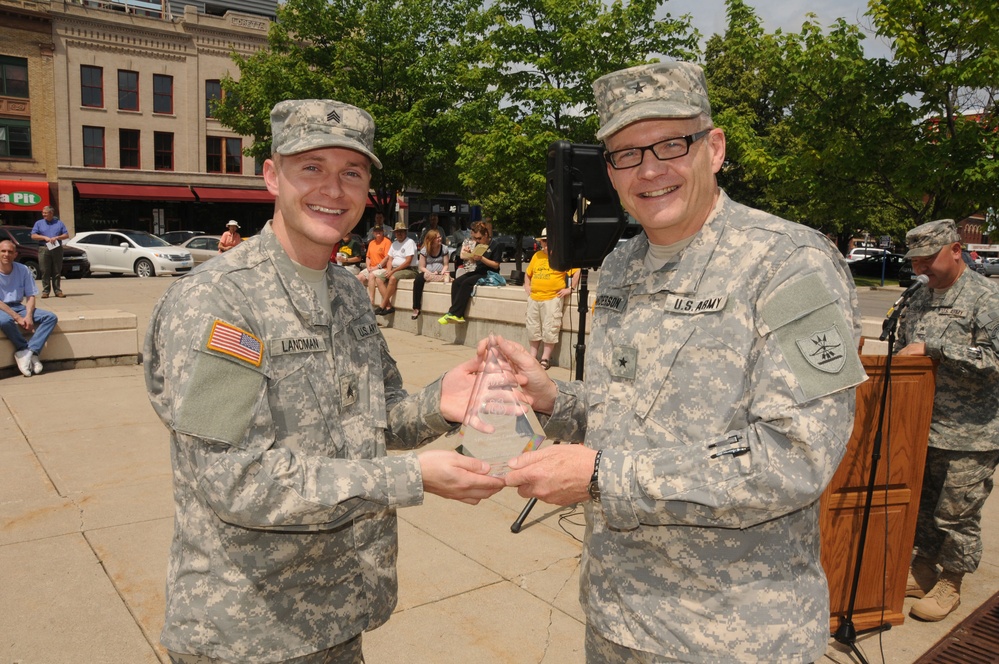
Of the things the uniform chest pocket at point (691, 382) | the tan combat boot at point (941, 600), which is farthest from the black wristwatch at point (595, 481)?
the tan combat boot at point (941, 600)

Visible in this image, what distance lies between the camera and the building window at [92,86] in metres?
36.4

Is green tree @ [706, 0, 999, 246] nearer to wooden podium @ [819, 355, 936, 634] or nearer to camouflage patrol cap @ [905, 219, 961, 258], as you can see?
camouflage patrol cap @ [905, 219, 961, 258]

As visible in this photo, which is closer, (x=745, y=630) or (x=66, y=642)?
(x=745, y=630)

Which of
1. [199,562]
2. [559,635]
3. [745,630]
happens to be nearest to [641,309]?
[745,630]

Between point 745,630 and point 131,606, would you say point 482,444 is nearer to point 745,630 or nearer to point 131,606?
point 745,630

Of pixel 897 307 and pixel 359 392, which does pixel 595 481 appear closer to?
pixel 359 392

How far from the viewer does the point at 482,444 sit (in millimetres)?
2262

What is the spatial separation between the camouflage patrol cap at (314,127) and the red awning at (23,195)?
39110mm

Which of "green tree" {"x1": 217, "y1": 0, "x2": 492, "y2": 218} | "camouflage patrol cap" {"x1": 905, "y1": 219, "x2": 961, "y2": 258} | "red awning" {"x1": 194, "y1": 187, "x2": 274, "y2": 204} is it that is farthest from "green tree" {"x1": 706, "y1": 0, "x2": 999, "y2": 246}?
"red awning" {"x1": 194, "y1": 187, "x2": 274, "y2": 204}

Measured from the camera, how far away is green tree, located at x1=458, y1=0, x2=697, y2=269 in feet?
69.4

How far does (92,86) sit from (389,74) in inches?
687

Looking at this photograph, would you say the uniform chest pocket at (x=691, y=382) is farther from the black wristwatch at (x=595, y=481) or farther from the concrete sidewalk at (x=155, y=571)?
the concrete sidewalk at (x=155, y=571)

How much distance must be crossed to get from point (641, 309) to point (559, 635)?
229 cm

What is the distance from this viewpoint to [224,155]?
39875mm
